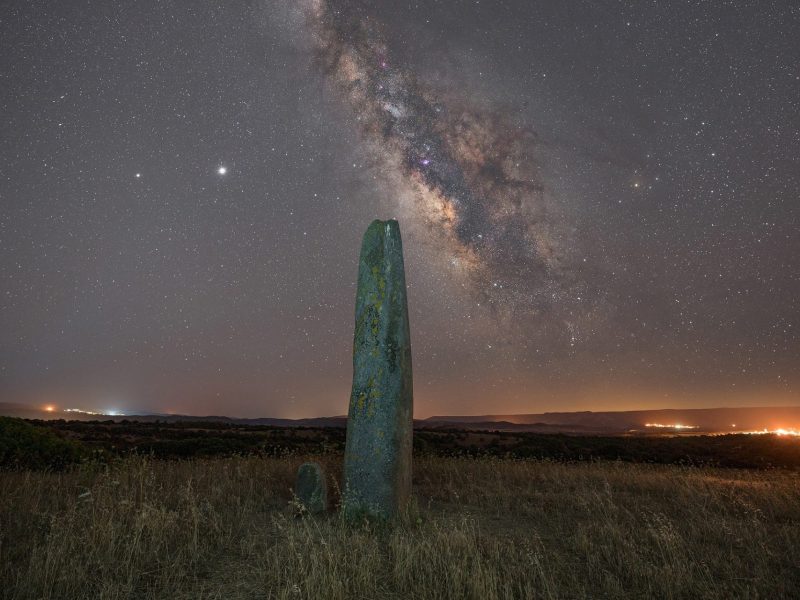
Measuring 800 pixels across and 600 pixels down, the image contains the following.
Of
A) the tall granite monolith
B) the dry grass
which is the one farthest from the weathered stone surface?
the tall granite monolith

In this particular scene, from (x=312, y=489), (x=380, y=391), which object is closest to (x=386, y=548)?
(x=312, y=489)

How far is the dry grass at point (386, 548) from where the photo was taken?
4637 millimetres

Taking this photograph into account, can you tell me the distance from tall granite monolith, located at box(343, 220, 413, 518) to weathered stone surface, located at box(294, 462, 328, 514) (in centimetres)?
50

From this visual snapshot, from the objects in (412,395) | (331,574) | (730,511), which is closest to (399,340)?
(412,395)

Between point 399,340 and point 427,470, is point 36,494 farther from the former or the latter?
point 427,470

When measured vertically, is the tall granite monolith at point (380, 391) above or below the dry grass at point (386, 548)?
above

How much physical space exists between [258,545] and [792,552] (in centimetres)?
695

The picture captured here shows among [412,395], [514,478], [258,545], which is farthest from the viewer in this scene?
[514,478]

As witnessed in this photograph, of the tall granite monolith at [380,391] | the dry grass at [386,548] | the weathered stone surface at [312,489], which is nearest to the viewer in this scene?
the dry grass at [386,548]

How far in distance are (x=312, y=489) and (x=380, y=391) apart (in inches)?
79.3

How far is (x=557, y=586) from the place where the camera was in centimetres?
496

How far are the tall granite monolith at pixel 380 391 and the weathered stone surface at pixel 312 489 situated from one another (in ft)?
1.63

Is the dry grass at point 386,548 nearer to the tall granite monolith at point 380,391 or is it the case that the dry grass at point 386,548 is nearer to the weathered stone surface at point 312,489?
the weathered stone surface at point 312,489

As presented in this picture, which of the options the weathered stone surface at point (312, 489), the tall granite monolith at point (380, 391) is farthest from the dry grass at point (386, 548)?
the tall granite monolith at point (380, 391)
